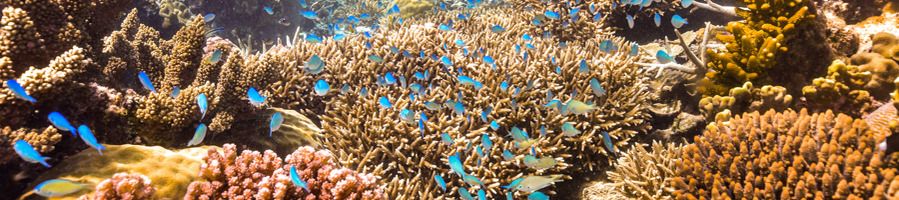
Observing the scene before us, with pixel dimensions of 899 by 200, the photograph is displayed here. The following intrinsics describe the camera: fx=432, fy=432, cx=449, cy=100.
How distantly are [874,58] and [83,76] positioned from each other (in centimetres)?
Answer: 778

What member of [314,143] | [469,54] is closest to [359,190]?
[314,143]

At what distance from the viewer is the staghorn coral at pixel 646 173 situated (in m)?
3.94

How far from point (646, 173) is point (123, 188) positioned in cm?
422

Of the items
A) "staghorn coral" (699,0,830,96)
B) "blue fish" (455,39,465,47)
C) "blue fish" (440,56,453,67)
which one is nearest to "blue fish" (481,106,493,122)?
"blue fish" (440,56,453,67)

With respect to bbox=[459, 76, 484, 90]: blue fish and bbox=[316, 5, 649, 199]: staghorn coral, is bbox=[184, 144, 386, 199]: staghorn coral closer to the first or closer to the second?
bbox=[316, 5, 649, 199]: staghorn coral

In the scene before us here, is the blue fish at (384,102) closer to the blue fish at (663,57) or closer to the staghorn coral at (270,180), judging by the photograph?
the staghorn coral at (270,180)

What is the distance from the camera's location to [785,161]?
136 inches

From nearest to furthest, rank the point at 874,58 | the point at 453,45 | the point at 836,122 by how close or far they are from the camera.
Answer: the point at 836,122
the point at 874,58
the point at 453,45

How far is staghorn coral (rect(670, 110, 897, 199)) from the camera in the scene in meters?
3.14

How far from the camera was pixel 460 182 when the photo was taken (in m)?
4.35

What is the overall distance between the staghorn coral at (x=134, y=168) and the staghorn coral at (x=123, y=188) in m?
0.01

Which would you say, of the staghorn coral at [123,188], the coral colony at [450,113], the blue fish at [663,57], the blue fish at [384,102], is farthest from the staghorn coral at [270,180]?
the blue fish at [663,57]

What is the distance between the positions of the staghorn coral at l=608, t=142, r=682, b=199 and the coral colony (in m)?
0.02

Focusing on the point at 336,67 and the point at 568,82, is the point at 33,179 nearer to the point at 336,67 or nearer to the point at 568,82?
the point at 336,67
